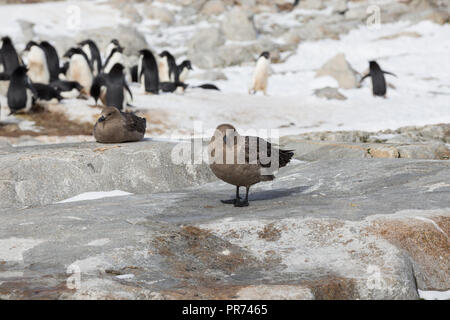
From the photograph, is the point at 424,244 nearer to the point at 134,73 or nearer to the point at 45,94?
the point at 45,94

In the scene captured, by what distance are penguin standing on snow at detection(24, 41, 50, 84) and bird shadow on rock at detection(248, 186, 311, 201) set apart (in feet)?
46.5

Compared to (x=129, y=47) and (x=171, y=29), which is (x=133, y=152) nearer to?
(x=129, y=47)

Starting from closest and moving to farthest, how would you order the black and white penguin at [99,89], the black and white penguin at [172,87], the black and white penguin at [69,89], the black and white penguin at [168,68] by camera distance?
the black and white penguin at [99,89] → the black and white penguin at [69,89] → the black and white penguin at [172,87] → the black and white penguin at [168,68]

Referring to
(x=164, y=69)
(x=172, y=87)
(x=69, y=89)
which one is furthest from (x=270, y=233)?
(x=164, y=69)

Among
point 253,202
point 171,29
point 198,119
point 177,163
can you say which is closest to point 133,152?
point 177,163

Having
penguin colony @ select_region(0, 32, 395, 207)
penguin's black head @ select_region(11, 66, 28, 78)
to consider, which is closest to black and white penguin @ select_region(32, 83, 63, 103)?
penguin colony @ select_region(0, 32, 395, 207)

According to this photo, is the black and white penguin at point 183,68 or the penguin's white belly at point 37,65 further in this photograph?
the black and white penguin at point 183,68

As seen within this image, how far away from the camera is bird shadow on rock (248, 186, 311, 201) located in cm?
600

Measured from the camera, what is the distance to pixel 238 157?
5.11 metres

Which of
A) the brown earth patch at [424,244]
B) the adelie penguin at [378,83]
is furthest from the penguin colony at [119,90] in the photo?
the brown earth patch at [424,244]

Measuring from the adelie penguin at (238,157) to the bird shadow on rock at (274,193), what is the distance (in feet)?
2.20

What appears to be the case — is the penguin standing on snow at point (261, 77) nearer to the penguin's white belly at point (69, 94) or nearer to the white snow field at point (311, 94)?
the white snow field at point (311, 94)

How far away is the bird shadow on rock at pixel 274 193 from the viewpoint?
600cm

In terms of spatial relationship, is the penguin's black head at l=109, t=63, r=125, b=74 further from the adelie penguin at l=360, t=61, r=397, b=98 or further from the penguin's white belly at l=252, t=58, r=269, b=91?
the adelie penguin at l=360, t=61, r=397, b=98
